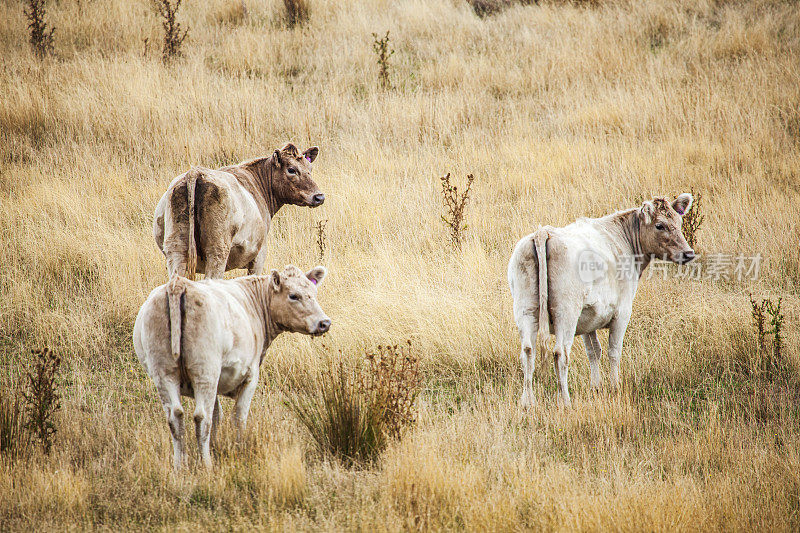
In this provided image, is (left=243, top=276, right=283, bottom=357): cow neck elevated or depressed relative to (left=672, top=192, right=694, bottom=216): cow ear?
depressed

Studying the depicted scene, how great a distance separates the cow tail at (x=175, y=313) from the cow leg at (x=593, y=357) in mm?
4124

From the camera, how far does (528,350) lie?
6.18 meters

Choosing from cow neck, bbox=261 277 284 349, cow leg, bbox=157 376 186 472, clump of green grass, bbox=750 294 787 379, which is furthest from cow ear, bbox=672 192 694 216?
cow leg, bbox=157 376 186 472

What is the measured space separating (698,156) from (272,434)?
996 centimetres

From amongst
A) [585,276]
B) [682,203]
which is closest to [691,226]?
[682,203]

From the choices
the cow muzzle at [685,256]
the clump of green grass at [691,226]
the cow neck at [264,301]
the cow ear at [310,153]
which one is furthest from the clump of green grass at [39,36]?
the cow muzzle at [685,256]

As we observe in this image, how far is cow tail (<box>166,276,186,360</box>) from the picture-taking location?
14.8 feet

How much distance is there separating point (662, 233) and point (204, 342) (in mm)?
4787

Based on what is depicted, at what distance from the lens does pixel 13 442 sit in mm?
5172

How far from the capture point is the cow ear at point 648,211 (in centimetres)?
696

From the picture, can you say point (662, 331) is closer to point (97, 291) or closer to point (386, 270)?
point (386, 270)

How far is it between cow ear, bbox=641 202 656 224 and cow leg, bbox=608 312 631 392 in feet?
3.38

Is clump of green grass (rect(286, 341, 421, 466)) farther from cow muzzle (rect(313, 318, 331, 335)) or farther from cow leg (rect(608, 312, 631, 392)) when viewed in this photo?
cow leg (rect(608, 312, 631, 392))

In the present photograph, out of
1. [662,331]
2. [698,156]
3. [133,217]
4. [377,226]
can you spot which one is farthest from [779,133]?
[133,217]
